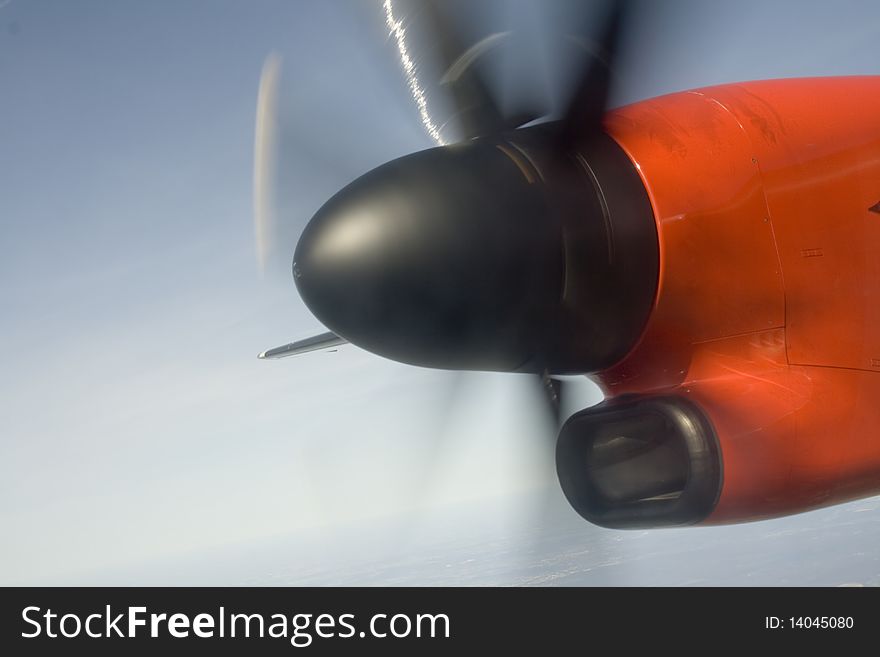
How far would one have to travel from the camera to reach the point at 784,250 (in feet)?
15.3

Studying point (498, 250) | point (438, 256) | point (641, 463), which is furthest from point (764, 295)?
point (438, 256)

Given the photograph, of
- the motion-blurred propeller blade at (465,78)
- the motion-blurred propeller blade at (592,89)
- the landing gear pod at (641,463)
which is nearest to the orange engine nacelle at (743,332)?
the landing gear pod at (641,463)

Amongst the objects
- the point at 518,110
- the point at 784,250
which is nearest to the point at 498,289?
the point at 518,110

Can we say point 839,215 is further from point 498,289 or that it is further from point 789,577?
point 789,577

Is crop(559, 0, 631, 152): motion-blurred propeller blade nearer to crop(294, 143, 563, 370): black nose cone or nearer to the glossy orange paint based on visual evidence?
the glossy orange paint

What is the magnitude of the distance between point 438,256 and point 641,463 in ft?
6.68

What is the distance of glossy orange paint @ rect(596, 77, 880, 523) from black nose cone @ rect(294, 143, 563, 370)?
0.89 m

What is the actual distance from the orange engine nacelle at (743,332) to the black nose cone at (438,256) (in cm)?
88

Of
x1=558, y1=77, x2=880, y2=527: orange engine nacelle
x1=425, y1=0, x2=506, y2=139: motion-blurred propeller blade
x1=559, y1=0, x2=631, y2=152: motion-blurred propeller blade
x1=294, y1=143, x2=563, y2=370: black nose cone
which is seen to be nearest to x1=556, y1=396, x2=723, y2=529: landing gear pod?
x1=558, y1=77, x2=880, y2=527: orange engine nacelle

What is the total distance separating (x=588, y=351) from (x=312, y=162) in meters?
2.23

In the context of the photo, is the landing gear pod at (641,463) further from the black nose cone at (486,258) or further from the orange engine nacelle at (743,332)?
the black nose cone at (486,258)

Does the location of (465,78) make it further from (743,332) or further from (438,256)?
(743,332)

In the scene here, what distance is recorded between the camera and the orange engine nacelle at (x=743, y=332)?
14.5 feet

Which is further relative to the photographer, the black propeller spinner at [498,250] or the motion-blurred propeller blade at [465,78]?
the motion-blurred propeller blade at [465,78]
